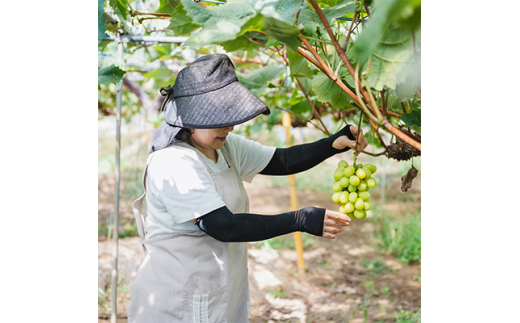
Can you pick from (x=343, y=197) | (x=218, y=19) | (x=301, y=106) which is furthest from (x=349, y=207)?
(x=301, y=106)

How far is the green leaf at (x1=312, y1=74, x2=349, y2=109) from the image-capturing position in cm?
158

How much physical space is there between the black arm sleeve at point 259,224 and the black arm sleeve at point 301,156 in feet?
1.74

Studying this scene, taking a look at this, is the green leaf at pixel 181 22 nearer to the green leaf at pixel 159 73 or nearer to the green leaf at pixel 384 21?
the green leaf at pixel 384 21

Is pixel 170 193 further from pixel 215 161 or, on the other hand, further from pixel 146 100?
pixel 146 100

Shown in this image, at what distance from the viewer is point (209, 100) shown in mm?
1610

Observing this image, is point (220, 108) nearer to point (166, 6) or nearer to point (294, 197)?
point (166, 6)

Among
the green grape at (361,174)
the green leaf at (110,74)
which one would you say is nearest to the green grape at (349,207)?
the green grape at (361,174)

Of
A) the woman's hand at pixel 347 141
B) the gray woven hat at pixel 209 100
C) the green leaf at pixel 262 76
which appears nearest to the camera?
the gray woven hat at pixel 209 100

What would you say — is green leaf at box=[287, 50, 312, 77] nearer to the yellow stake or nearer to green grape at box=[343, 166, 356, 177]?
green grape at box=[343, 166, 356, 177]

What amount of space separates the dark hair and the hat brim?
11cm

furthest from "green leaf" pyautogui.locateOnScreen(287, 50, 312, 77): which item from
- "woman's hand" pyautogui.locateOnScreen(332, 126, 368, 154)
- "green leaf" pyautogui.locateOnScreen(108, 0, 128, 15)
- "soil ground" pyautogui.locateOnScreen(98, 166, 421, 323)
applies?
"soil ground" pyautogui.locateOnScreen(98, 166, 421, 323)

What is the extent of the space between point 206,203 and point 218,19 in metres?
0.70

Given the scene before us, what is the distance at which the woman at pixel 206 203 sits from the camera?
5.14 ft

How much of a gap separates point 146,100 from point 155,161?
4.03 metres
